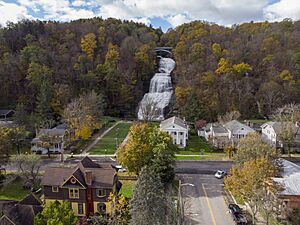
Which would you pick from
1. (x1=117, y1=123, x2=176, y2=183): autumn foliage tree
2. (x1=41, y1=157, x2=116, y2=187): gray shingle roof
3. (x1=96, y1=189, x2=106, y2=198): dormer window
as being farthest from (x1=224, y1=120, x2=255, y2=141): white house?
(x1=96, y1=189, x2=106, y2=198): dormer window

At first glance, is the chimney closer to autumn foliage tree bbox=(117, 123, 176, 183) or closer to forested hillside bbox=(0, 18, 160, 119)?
autumn foliage tree bbox=(117, 123, 176, 183)

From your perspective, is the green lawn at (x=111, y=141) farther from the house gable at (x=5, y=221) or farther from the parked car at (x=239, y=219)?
the parked car at (x=239, y=219)

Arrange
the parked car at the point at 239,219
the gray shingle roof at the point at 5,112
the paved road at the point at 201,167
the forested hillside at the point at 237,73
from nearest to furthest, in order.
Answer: the parked car at the point at 239,219
the paved road at the point at 201,167
the gray shingle roof at the point at 5,112
the forested hillside at the point at 237,73

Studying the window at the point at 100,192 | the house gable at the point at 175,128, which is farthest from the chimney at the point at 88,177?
the house gable at the point at 175,128

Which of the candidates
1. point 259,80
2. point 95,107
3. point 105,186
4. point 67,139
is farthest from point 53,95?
point 259,80

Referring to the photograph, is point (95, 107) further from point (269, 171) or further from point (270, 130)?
point (269, 171)

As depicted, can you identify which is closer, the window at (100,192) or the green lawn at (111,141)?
the window at (100,192)

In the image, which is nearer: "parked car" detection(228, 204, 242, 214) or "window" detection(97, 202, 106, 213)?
"parked car" detection(228, 204, 242, 214)
